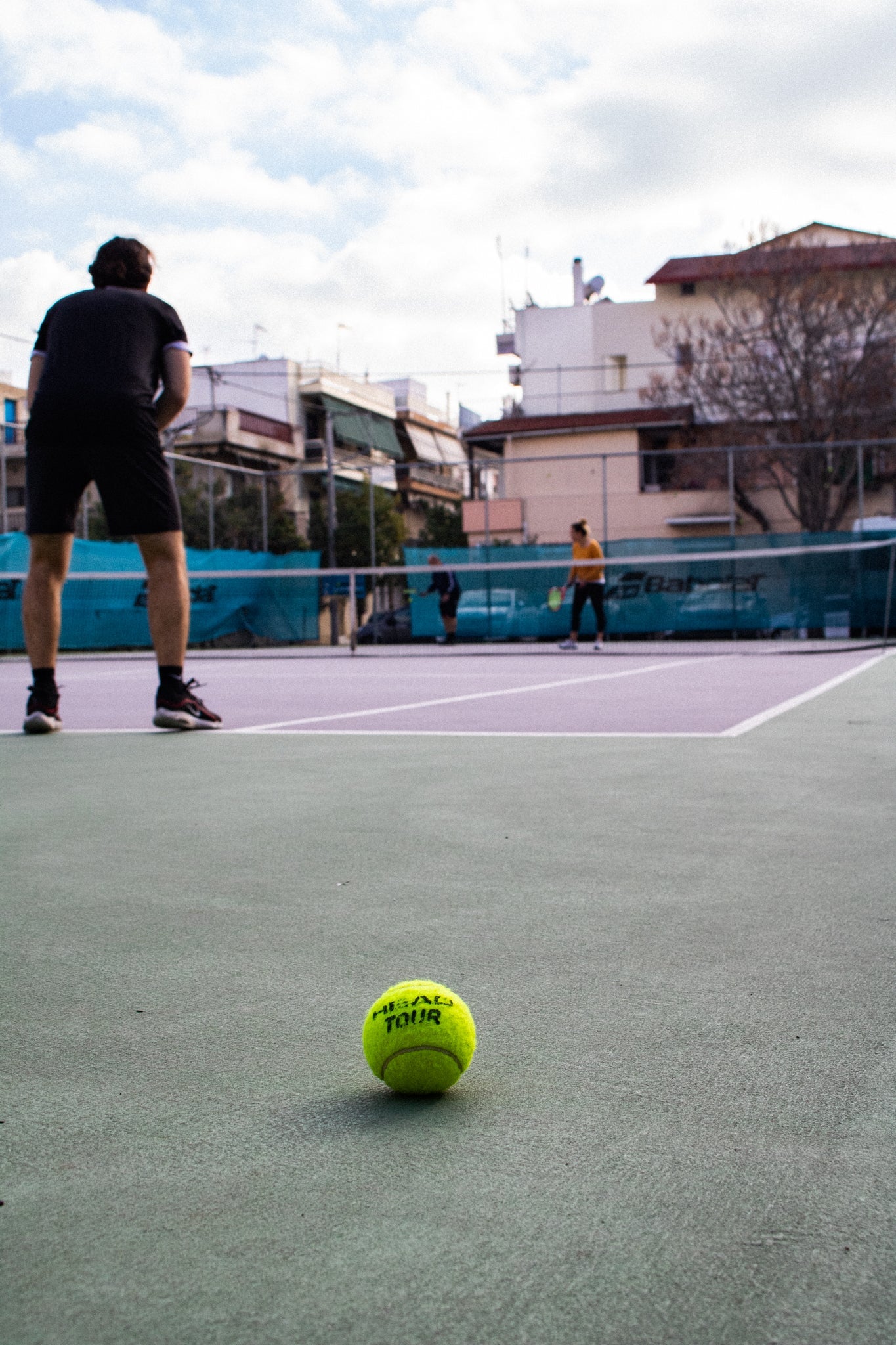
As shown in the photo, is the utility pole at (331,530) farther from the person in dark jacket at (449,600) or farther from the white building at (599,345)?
the white building at (599,345)

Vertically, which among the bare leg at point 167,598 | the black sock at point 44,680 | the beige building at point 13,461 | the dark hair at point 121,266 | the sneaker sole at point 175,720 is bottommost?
the sneaker sole at point 175,720

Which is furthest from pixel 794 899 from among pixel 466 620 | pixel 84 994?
pixel 466 620

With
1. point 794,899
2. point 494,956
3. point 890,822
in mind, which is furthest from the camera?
point 890,822

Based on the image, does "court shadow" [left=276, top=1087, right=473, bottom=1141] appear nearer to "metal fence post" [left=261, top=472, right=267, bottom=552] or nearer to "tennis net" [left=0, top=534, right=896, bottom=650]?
"tennis net" [left=0, top=534, right=896, bottom=650]

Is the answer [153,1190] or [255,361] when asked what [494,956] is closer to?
[153,1190]

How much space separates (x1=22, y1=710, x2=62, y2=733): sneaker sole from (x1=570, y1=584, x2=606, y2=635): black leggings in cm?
1193

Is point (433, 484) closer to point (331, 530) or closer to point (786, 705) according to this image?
point (331, 530)

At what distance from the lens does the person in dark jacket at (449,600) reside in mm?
22844

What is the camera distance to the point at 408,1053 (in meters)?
1.55

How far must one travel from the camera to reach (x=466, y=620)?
23766 millimetres

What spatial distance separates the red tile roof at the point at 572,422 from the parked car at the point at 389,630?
20.4 m

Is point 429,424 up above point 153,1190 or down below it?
above

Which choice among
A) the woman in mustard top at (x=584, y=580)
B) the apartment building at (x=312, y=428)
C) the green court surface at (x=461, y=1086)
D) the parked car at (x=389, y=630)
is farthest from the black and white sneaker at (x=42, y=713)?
the apartment building at (x=312, y=428)

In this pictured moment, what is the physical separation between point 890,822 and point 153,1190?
234cm
